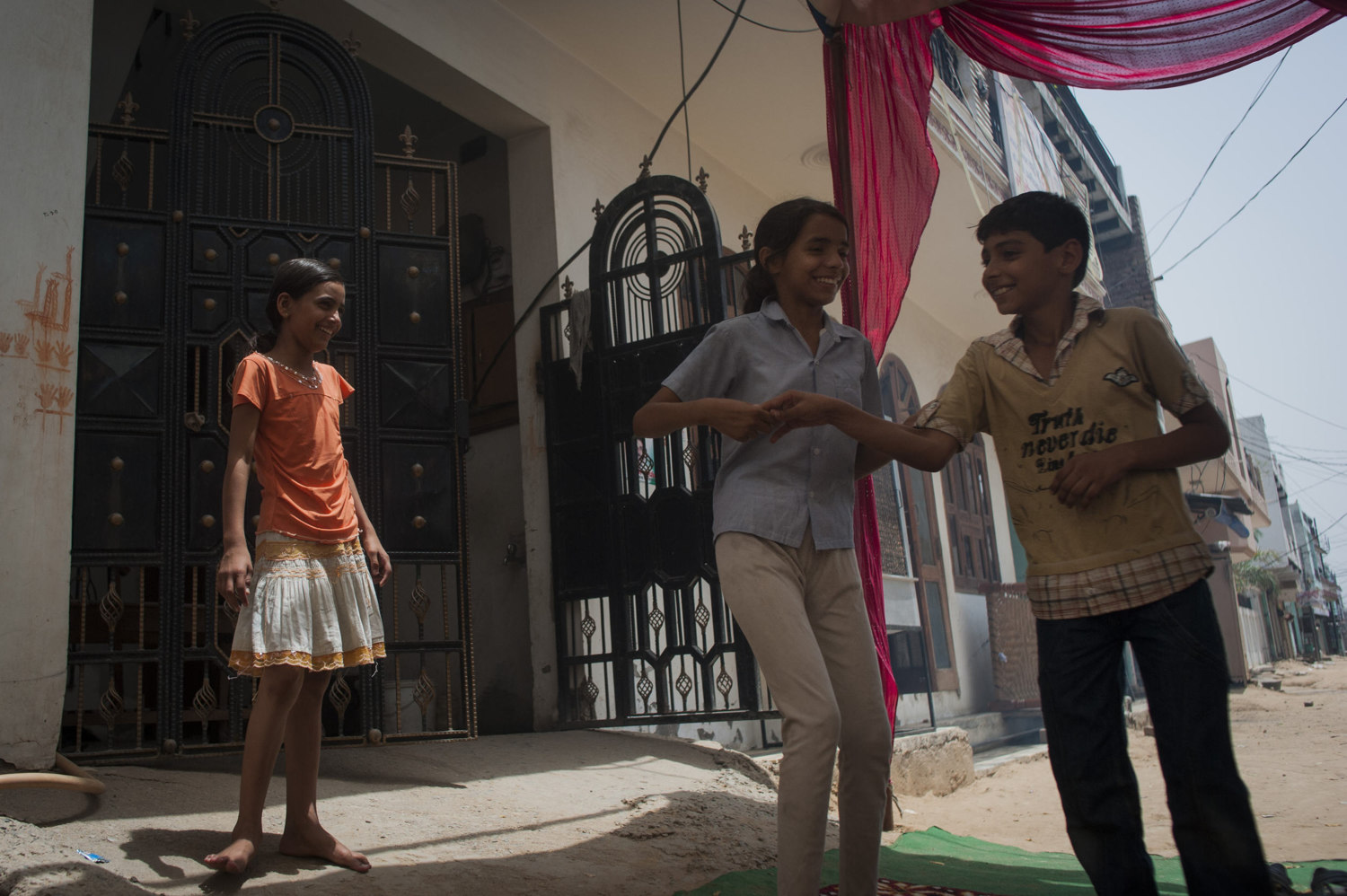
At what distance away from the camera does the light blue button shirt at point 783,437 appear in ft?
7.89

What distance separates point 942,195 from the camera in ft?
31.9

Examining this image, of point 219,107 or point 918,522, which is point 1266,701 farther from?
point 219,107

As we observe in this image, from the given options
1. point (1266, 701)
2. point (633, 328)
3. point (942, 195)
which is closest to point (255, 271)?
point (633, 328)

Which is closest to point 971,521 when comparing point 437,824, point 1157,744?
point 437,824

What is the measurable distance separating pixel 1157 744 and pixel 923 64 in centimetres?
315

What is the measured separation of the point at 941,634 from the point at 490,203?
23.7 feet

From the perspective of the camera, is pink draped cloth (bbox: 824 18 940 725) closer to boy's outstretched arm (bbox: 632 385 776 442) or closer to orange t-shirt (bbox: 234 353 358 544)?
boy's outstretched arm (bbox: 632 385 776 442)

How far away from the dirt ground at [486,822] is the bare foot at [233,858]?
0.05 meters

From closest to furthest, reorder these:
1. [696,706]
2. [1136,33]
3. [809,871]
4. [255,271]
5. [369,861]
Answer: [809,871] < [369,861] < [1136,33] < [255,271] < [696,706]

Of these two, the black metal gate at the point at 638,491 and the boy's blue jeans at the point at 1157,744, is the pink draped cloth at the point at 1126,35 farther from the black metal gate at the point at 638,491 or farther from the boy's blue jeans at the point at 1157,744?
the boy's blue jeans at the point at 1157,744

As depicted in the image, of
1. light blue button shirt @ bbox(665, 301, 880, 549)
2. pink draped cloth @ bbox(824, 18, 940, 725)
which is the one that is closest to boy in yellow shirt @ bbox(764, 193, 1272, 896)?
light blue button shirt @ bbox(665, 301, 880, 549)

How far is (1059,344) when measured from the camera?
226 cm

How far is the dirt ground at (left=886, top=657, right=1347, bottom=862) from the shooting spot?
477 cm

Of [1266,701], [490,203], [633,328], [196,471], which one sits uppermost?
[490,203]
